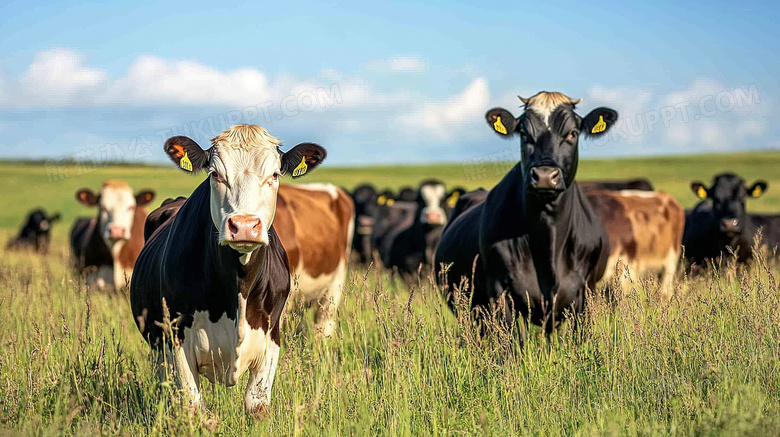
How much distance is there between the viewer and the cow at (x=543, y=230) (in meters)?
6.31

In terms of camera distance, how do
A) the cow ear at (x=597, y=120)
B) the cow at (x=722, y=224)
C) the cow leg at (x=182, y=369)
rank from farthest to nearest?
the cow at (x=722, y=224) → the cow ear at (x=597, y=120) → the cow leg at (x=182, y=369)

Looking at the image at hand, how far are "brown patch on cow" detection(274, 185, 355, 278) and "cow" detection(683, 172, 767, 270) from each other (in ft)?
21.0

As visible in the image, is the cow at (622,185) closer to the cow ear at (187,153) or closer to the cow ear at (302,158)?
the cow ear at (302,158)

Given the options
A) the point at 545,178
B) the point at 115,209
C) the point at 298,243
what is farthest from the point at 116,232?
the point at 545,178

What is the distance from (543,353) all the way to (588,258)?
44.6 inches

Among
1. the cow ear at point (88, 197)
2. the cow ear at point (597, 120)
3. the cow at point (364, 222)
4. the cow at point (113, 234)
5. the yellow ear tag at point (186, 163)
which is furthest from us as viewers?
the cow at point (364, 222)

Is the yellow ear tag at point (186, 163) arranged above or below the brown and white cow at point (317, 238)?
above

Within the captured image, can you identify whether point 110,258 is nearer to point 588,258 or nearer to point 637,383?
point 588,258

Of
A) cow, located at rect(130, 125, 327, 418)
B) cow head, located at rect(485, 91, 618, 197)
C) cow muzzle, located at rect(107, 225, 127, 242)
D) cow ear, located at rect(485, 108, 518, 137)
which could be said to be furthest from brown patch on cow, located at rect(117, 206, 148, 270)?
cow, located at rect(130, 125, 327, 418)

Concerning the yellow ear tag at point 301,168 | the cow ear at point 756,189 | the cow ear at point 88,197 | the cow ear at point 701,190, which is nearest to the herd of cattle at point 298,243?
the yellow ear tag at point 301,168

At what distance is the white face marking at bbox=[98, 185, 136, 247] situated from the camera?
38.0ft

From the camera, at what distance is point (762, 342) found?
5117 mm

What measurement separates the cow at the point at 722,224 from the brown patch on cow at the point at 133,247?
29.7ft

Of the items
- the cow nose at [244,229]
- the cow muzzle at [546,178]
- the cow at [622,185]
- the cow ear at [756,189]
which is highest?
the cow muzzle at [546,178]
